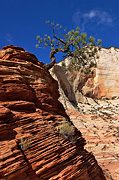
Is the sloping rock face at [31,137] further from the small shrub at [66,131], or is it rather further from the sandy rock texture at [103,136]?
the sandy rock texture at [103,136]

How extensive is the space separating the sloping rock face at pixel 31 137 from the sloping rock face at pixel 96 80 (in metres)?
24.3

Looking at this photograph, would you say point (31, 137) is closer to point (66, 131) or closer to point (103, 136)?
point (66, 131)

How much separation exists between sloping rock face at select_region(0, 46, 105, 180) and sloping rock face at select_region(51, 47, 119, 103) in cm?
2433

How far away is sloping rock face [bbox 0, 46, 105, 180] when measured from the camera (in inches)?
175

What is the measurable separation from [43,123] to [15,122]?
1222mm

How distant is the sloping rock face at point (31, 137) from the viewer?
445 cm

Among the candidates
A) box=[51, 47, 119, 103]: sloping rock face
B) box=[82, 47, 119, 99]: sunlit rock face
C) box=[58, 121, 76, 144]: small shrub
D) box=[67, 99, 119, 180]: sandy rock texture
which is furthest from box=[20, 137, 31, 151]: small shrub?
box=[82, 47, 119, 99]: sunlit rock face

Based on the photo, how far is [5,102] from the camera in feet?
19.2

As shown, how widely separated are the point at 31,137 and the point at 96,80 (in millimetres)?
38814

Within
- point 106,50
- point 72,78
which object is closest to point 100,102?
point 72,78

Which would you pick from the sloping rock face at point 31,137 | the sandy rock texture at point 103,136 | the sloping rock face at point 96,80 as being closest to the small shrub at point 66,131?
the sloping rock face at point 31,137

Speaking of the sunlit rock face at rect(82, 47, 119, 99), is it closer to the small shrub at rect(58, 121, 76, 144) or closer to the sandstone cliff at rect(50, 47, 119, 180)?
the sandstone cliff at rect(50, 47, 119, 180)

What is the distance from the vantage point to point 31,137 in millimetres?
5180

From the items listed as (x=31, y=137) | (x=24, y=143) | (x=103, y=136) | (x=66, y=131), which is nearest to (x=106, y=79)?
(x=103, y=136)
